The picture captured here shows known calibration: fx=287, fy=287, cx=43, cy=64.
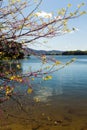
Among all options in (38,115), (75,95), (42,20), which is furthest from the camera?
(75,95)

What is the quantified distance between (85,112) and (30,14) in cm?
1570

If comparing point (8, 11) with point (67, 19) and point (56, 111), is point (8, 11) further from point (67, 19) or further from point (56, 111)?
point (56, 111)

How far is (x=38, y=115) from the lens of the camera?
18703 mm

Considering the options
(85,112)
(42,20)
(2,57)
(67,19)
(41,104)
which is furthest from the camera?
(41,104)

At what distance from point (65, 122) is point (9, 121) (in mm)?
3333

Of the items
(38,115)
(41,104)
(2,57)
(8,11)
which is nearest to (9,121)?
(38,115)

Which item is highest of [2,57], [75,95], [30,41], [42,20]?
[42,20]

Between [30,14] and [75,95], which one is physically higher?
[30,14]

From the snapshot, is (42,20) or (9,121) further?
(9,121)

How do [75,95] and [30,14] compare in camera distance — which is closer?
[30,14]

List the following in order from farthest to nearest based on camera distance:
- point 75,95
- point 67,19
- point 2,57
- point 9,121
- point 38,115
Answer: point 75,95 < point 38,115 < point 9,121 < point 2,57 < point 67,19

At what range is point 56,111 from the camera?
20234 millimetres

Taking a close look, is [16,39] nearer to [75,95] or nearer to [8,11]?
[8,11]

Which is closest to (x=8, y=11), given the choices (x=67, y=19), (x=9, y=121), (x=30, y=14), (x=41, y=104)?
(x=30, y=14)
